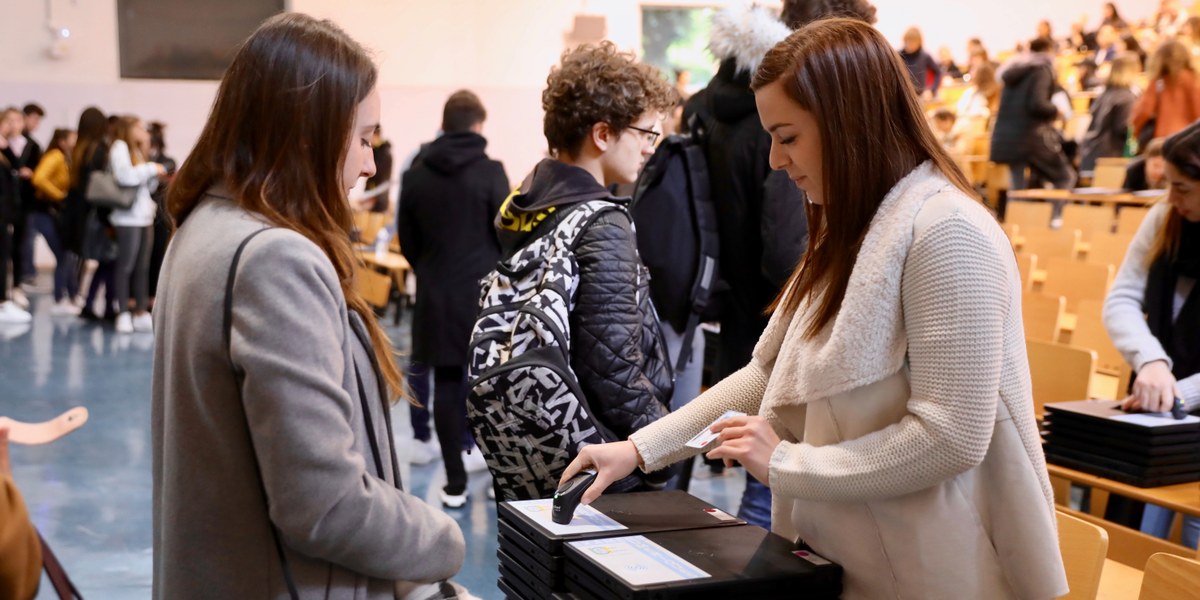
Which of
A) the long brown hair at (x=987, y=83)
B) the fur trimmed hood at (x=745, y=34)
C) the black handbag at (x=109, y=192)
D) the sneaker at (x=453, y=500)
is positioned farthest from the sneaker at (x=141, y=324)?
the long brown hair at (x=987, y=83)

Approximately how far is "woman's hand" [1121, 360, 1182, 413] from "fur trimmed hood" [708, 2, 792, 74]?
123 centimetres

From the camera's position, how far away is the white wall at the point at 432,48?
12883mm

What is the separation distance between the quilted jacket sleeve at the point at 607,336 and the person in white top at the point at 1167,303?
1327mm

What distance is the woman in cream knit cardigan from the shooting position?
1.24 metres

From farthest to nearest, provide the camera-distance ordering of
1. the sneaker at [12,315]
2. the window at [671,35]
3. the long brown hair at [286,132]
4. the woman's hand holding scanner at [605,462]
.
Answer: the window at [671,35] < the sneaker at [12,315] < the woman's hand holding scanner at [605,462] < the long brown hair at [286,132]

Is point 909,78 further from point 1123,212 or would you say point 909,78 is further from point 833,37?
point 1123,212

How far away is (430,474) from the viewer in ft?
15.0

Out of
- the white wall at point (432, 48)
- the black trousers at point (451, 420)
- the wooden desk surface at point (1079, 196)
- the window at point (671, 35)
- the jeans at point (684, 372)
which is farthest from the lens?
the window at point (671, 35)

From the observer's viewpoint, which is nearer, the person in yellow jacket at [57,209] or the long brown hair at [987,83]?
the person in yellow jacket at [57,209]

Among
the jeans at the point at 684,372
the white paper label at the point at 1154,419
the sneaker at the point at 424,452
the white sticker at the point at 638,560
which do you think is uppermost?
the white sticker at the point at 638,560

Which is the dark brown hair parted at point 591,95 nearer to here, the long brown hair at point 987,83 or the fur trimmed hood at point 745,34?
the fur trimmed hood at point 745,34

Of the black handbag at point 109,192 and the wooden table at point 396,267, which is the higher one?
the black handbag at point 109,192

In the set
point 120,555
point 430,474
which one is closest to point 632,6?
point 430,474

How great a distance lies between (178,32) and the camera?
13.2 m
